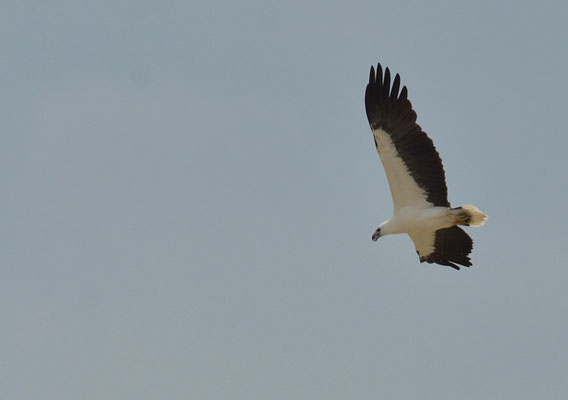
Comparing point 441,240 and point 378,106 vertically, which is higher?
point 378,106

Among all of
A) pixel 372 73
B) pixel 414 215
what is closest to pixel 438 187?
pixel 414 215

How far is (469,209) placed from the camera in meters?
26.9

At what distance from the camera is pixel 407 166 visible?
2688cm

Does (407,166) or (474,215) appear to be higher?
(407,166)

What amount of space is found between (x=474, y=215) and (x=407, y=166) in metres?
1.57

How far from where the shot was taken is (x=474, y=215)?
26.9 metres

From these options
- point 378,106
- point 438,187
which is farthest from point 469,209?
point 378,106

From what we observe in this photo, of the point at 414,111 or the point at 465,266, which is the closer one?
the point at 414,111

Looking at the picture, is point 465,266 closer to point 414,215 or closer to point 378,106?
point 414,215

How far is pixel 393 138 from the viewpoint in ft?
87.7

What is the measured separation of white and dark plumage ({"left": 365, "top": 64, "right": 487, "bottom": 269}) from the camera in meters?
26.7

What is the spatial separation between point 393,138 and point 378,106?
26.4 inches

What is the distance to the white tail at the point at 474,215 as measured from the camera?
26.9 meters

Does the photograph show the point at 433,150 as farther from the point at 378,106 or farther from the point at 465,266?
the point at 465,266
